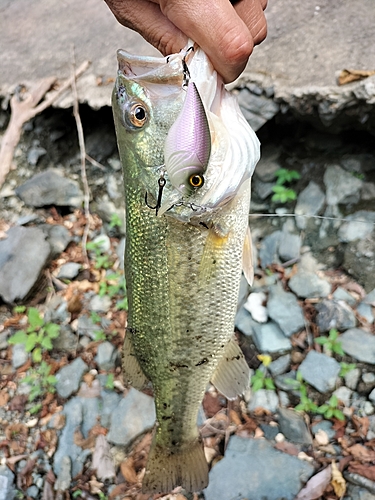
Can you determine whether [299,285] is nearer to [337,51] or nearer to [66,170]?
[337,51]

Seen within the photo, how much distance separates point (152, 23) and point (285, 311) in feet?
7.67

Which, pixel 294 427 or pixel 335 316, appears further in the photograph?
pixel 335 316

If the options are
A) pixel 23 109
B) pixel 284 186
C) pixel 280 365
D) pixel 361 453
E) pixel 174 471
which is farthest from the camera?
pixel 23 109

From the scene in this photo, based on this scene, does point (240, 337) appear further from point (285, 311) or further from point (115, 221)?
point (115, 221)

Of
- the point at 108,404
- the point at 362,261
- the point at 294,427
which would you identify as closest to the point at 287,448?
the point at 294,427

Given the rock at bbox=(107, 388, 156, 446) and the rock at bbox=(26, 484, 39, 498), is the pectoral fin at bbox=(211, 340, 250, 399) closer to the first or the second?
the rock at bbox=(107, 388, 156, 446)

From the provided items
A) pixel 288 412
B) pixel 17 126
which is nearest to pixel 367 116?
pixel 288 412

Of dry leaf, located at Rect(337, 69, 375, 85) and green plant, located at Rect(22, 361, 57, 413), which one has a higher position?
dry leaf, located at Rect(337, 69, 375, 85)

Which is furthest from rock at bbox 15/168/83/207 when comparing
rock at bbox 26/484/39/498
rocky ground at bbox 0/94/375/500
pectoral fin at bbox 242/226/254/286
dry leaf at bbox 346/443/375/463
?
dry leaf at bbox 346/443/375/463

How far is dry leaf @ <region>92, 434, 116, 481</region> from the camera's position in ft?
9.61

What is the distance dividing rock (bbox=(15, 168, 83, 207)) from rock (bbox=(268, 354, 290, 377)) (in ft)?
8.35

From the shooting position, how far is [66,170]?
14.8 feet

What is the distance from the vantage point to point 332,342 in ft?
10.1

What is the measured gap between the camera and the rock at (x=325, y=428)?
2824 mm
